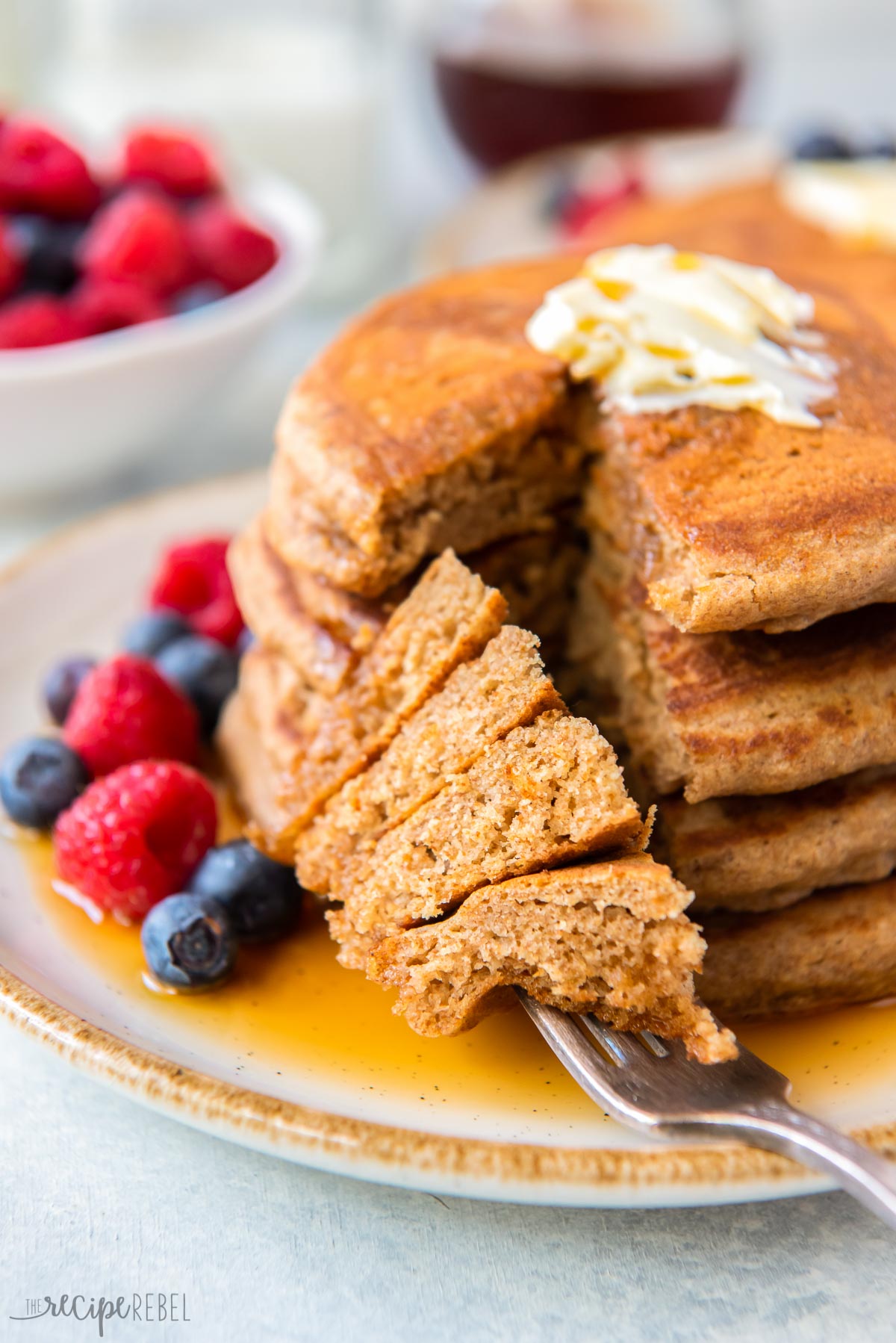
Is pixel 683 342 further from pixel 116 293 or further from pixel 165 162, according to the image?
pixel 165 162

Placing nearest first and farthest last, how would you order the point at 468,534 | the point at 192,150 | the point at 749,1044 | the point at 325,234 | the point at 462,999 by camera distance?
the point at 462,999
the point at 749,1044
the point at 468,534
the point at 192,150
the point at 325,234

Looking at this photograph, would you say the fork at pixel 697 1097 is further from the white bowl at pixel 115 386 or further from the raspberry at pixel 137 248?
the raspberry at pixel 137 248

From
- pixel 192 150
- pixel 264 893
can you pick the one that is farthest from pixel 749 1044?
pixel 192 150

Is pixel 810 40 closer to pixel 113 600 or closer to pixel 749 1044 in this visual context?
pixel 113 600

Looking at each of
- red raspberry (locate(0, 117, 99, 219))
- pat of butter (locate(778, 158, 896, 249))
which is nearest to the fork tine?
pat of butter (locate(778, 158, 896, 249))

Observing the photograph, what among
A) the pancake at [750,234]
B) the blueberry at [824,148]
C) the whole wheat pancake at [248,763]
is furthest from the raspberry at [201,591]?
the blueberry at [824,148]

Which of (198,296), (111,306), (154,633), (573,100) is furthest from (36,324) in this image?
(573,100)
